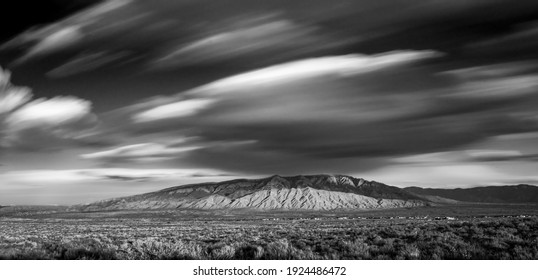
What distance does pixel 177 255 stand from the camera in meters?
8.73

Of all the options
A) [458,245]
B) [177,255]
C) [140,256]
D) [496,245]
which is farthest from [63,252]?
[496,245]

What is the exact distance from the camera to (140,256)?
8938 millimetres
